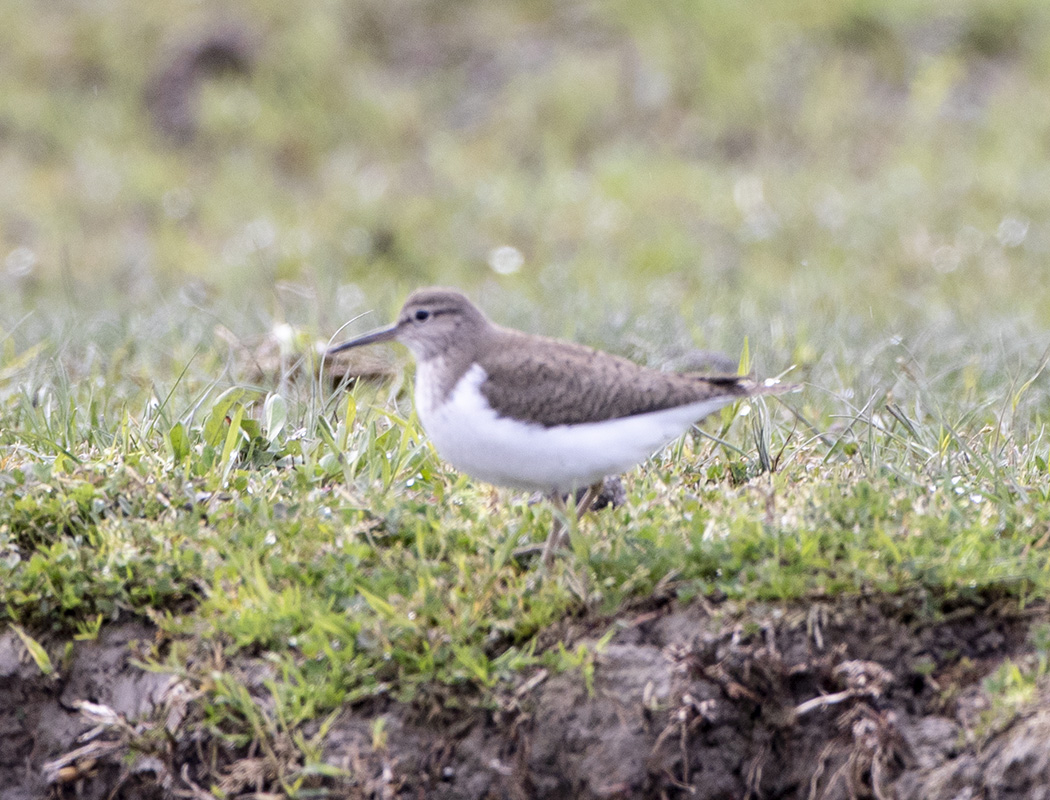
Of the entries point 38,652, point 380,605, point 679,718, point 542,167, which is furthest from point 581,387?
point 542,167

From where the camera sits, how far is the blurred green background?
810cm

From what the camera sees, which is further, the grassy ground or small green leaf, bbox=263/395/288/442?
small green leaf, bbox=263/395/288/442

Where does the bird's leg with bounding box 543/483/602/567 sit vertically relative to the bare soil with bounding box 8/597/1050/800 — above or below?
above

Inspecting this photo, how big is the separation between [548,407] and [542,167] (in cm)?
783

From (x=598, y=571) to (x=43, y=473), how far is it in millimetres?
1846

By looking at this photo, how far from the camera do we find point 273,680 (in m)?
3.58

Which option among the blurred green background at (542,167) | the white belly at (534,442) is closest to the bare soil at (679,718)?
the white belly at (534,442)

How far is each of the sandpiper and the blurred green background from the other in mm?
2784

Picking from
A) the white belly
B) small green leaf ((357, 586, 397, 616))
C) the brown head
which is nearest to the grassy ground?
small green leaf ((357, 586, 397, 616))

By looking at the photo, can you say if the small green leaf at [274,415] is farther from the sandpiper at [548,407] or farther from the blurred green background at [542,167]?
the blurred green background at [542,167]

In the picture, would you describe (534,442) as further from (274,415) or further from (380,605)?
(274,415)

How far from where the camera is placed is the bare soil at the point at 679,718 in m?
3.50

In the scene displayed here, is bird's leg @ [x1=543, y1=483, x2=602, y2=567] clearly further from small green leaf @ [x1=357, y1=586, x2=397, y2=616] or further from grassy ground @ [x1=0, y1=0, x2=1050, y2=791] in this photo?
small green leaf @ [x1=357, y1=586, x2=397, y2=616]

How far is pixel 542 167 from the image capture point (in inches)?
446
